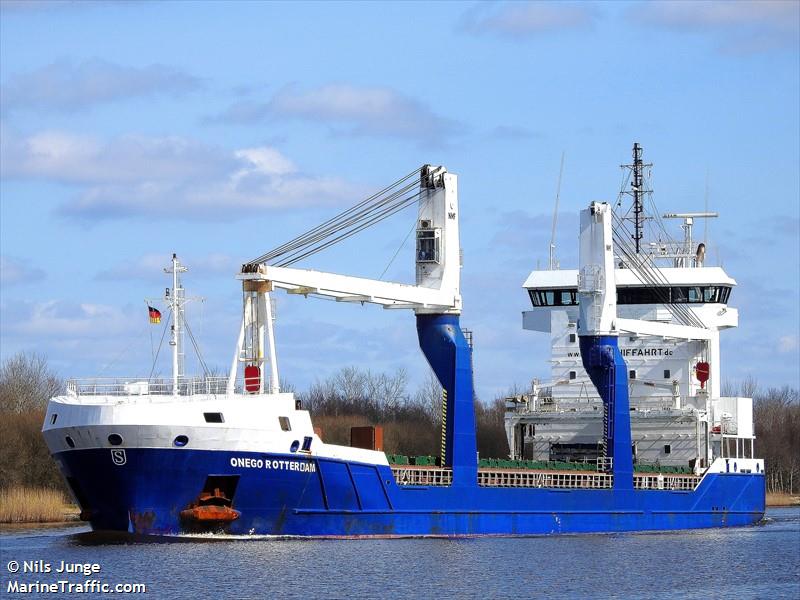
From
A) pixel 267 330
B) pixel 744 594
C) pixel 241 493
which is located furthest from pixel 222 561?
pixel 744 594

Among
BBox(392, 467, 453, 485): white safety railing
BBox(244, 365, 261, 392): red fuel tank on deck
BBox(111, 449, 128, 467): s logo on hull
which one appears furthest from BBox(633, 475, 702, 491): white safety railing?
BBox(111, 449, 128, 467): s logo on hull

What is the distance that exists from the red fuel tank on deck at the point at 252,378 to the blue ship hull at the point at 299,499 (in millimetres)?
2084

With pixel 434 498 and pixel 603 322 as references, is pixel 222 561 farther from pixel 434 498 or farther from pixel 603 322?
pixel 603 322

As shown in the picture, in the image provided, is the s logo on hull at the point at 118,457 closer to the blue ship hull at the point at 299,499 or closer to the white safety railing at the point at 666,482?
the blue ship hull at the point at 299,499

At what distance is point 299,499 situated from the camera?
1597 inches

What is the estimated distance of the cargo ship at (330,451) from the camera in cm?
3919

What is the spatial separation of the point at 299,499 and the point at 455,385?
6.57m

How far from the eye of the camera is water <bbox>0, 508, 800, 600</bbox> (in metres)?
33.4

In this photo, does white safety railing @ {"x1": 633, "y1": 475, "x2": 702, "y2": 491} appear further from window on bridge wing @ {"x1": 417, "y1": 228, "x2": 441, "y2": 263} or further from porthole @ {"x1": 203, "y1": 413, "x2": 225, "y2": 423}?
porthole @ {"x1": 203, "y1": 413, "x2": 225, "y2": 423}

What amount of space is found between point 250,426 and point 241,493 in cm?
167

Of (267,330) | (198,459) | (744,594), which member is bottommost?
(744,594)

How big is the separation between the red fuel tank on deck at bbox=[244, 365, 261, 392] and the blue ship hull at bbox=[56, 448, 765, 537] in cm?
208

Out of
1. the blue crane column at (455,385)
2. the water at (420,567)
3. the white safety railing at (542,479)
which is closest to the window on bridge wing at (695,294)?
the white safety railing at (542,479)

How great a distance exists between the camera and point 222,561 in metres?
36.0
